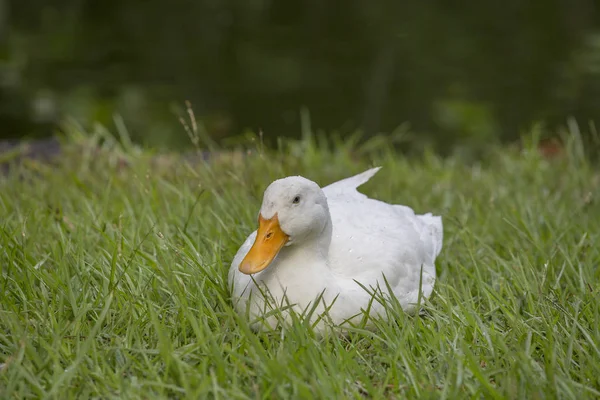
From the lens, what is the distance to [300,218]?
2.71 metres

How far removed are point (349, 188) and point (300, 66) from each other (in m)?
7.20

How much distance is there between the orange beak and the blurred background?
13.8 feet

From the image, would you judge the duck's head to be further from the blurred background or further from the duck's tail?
the blurred background

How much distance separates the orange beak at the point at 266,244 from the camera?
2664 mm

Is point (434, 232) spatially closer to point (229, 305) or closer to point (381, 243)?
point (381, 243)

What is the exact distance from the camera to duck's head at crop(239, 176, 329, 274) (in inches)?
105

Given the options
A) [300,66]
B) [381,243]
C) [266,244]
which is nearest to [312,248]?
[266,244]

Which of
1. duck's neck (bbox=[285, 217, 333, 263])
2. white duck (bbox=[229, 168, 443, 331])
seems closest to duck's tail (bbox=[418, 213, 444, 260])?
white duck (bbox=[229, 168, 443, 331])

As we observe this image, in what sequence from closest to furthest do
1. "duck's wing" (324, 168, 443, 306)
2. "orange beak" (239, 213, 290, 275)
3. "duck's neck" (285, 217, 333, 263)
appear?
"orange beak" (239, 213, 290, 275) → "duck's neck" (285, 217, 333, 263) → "duck's wing" (324, 168, 443, 306)

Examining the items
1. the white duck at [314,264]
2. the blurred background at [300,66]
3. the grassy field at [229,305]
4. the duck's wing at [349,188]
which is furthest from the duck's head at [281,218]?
the blurred background at [300,66]

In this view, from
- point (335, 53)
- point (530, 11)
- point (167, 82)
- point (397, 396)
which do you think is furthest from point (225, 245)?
point (530, 11)

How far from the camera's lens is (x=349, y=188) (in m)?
3.59

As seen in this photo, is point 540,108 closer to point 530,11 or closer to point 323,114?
point 323,114

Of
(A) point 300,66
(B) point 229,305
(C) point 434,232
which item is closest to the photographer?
(B) point 229,305
